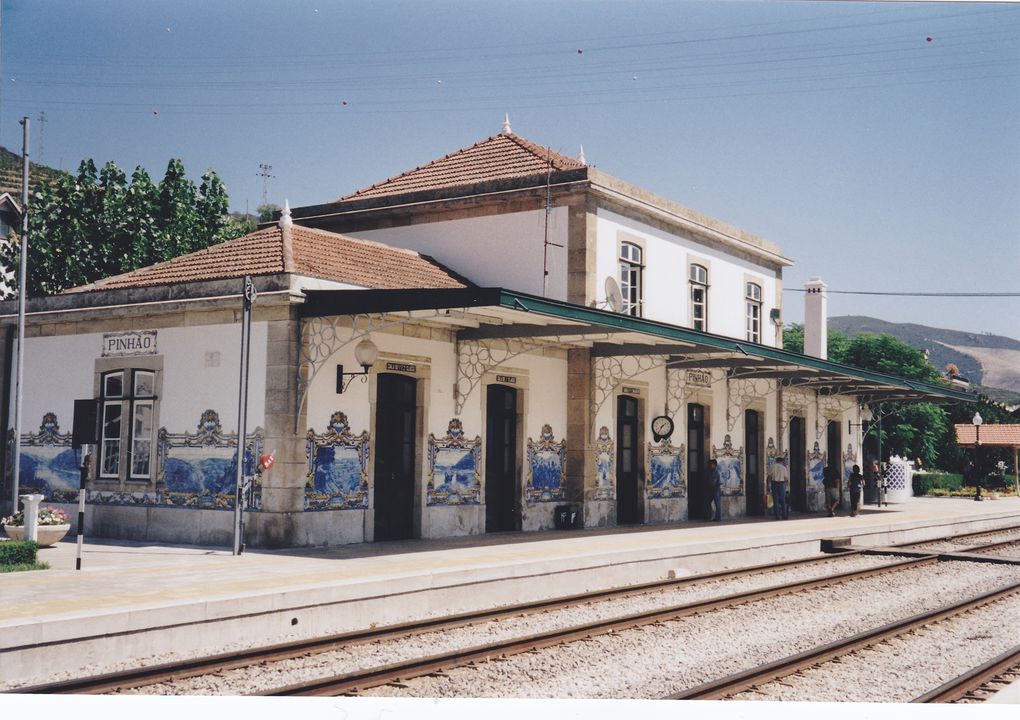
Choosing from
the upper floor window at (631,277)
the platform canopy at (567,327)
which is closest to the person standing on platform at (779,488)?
the platform canopy at (567,327)

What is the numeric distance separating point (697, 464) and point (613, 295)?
18.6 ft

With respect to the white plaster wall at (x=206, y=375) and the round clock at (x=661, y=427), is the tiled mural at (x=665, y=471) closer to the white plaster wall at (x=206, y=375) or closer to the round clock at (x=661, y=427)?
the round clock at (x=661, y=427)

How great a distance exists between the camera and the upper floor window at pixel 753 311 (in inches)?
1025

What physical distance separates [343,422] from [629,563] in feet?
14.7

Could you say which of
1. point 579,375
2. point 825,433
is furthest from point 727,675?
point 825,433

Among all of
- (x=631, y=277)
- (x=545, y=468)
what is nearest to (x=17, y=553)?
(x=545, y=468)

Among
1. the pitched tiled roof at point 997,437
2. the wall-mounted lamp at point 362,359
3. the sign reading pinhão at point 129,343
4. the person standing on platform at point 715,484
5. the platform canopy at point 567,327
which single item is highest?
the platform canopy at point 567,327

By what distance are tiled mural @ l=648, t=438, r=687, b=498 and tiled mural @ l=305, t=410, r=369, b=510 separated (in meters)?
7.86

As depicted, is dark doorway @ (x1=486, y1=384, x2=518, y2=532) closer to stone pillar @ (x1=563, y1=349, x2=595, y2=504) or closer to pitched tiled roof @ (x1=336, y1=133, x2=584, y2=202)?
stone pillar @ (x1=563, y1=349, x2=595, y2=504)

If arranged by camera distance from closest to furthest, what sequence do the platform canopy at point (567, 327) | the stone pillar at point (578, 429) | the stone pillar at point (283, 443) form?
the platform canopy at point (567, 327)
the stone pillar at point (283, 443)
the stone pillar at point (578, 429)

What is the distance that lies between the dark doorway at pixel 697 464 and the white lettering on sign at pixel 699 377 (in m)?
0.55

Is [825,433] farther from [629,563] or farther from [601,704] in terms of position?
[601,704]

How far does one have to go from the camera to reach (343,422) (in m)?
15.7

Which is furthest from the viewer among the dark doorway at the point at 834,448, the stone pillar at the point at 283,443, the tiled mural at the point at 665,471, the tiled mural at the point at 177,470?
the dark doorway at the point at 834,448
